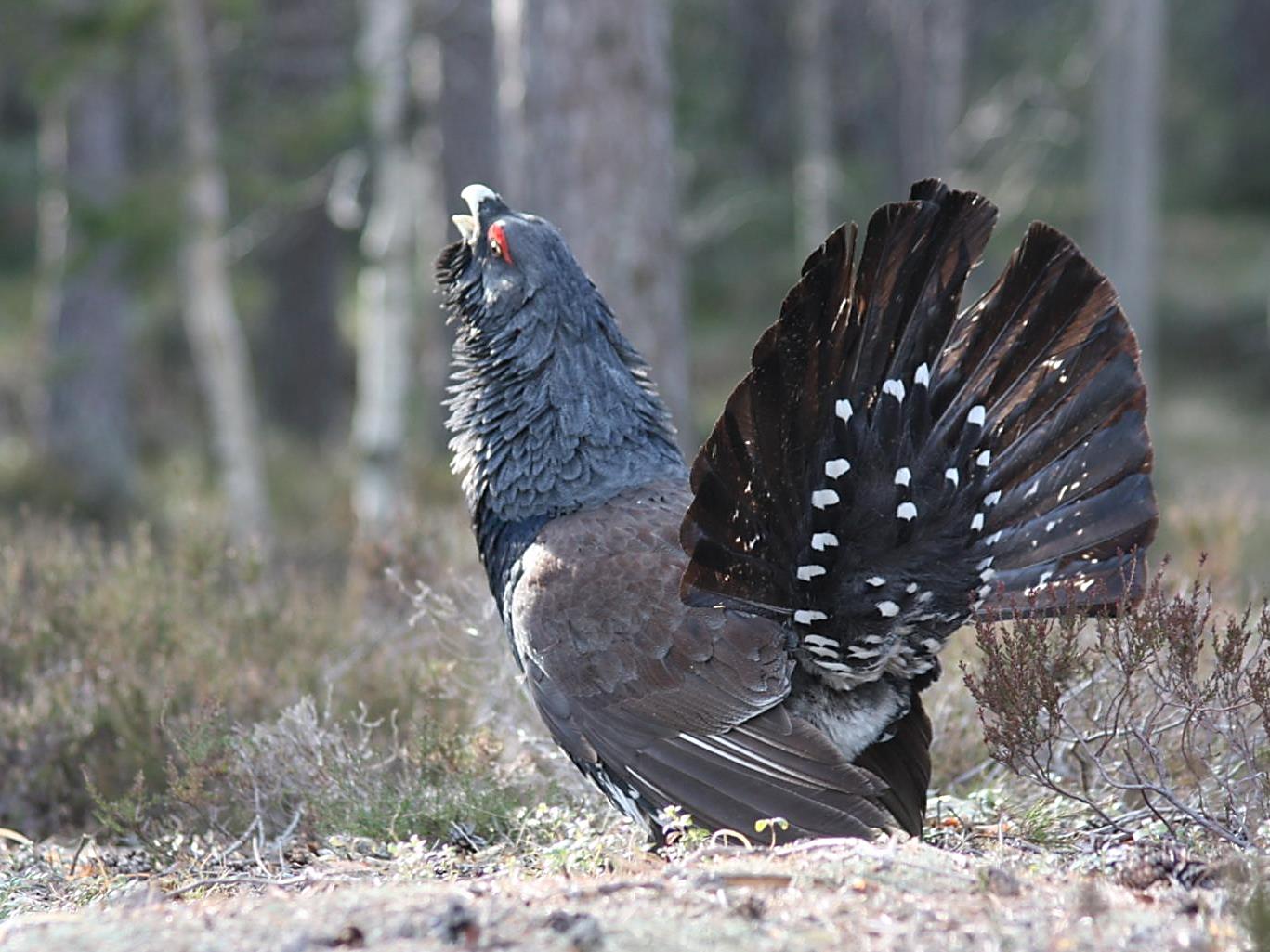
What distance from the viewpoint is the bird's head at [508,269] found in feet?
16.6

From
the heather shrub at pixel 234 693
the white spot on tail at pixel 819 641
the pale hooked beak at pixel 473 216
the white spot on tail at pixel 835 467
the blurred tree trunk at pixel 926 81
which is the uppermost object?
the blurred tree trunk at pixel 926 81

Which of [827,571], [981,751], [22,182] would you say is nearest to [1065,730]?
[981,751]

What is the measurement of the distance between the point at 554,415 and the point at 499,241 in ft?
2.12

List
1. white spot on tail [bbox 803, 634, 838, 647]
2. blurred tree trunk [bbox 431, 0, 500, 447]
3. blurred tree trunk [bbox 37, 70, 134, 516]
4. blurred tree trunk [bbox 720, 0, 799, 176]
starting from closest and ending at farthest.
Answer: white spot on tail [bbox 803, 634, 838, 647], blurred tree trunk [bbox 37, 70, 134, 516], blurred tree trunk [bbox 431, 0, 500, 447], blurred tree trunk [bbox 720, 0, 799, 176]

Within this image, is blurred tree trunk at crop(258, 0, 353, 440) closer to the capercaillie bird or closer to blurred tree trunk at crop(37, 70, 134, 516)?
blurred tree trunk at crop(37, 70, 134, 516)

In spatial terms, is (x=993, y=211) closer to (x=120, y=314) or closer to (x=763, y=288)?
(x=120, y=314)

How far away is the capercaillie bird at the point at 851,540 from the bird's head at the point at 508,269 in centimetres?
80

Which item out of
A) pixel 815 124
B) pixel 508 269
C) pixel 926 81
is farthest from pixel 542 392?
pixel 926 81

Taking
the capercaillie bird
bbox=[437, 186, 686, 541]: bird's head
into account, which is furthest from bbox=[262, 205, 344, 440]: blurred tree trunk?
the capercaillie bird

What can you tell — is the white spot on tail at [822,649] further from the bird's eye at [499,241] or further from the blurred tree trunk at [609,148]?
the blurred tree trunk at [609,148]

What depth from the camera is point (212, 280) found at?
39.9 ft

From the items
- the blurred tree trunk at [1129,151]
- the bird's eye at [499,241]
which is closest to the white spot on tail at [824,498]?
the bird's eye at [499,241]

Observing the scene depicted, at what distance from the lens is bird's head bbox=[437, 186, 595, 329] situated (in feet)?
16.6

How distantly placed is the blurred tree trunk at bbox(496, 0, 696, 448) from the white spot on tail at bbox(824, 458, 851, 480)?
4.28m
